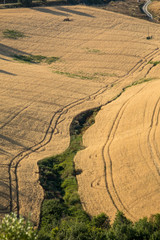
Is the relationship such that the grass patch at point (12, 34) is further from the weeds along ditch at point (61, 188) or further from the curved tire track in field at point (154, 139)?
the curved tire track in field at point (154, 139)

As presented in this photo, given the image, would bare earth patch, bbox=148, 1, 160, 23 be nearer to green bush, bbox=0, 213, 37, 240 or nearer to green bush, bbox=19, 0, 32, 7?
green bush, bbox=19, 0, 32, 7

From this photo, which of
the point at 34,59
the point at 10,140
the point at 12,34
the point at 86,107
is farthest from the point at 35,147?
the point at 12,34

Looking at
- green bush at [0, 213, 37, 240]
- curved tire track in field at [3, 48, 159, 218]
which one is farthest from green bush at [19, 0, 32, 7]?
green bush at [0, 213, 37, 240]

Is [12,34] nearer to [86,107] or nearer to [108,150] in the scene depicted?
[86,107]

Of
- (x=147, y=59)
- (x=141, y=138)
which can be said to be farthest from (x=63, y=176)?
(x=147, y=59)

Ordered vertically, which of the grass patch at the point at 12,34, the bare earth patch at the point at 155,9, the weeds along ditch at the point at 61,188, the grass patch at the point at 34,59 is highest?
the bare earth patch at the point at 155,9

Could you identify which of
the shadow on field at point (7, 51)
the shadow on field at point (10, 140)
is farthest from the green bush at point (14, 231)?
the shadow on field at point (7, 51)

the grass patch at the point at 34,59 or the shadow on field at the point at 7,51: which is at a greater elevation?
the shadow on field at the point at 7,51

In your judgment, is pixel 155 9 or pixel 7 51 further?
pixel 155 9
